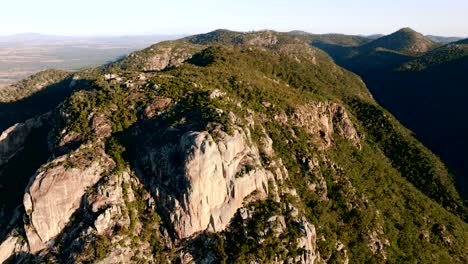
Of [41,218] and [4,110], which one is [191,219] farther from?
[4,110]

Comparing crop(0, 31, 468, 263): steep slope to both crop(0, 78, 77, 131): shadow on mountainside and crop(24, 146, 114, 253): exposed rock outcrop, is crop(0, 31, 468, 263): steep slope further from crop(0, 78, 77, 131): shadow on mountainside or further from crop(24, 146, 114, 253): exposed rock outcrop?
crop(0, 78, 77, 131): shadow on mountainside

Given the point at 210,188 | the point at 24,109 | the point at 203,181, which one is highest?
the point at 203,181

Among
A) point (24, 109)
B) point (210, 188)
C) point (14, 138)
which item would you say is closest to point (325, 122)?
point (210, 188)

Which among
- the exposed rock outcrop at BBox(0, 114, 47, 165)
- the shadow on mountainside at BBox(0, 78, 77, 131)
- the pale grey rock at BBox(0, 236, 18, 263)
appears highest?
the exposed rock outcrop at BBox(0, 114, 47, 165)

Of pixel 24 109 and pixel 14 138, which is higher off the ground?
pixel 14 138

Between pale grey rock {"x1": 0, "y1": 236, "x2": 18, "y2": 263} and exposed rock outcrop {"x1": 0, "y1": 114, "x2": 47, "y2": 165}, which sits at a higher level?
exposed rock outcrop {"x1": 0, "y1": 114, "x2": 47, "y2": 165}

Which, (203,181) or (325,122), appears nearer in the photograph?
(203,181)

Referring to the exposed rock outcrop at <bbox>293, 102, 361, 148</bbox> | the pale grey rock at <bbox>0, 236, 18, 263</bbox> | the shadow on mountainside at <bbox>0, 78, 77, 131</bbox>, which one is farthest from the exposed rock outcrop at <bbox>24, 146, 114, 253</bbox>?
the shadow on mountainside at <bbox>0, 78, 77, 131</bbox>

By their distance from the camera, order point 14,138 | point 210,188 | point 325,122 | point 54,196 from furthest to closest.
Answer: point 325,122 < point 14,138 < point 210,188 < point 54,196

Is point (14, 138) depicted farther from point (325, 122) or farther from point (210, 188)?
point (325, 122)

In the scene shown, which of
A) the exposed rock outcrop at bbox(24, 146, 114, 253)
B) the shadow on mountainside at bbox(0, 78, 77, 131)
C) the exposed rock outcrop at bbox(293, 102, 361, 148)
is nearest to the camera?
the exposed rock outcrop at bbox(24, 146, 114, 253)
